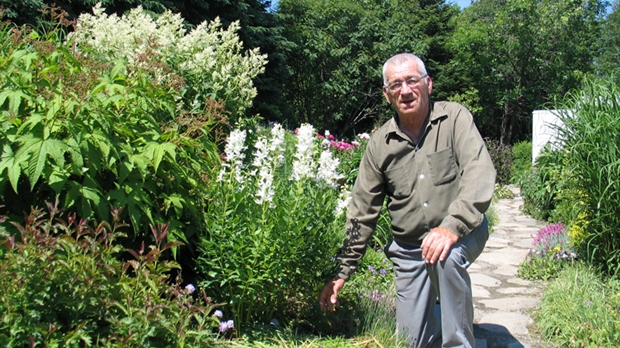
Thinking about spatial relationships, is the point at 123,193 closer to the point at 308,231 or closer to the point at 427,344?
the point at 308,231

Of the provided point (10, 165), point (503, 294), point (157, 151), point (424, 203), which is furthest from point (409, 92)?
point (503, 294)

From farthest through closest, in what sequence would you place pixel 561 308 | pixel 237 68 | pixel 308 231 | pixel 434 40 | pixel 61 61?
pixel 434 40
pixel 237 68
pixel 561 308
pixel 61 61
pixel 308 231

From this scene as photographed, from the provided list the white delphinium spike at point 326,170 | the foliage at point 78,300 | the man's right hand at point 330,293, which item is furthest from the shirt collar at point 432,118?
the foliage at point 78,300

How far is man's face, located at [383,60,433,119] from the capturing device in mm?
2840

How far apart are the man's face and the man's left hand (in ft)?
2.25

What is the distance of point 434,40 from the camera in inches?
1115

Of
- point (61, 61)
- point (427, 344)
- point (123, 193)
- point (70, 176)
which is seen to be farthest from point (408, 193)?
point (61, 61)

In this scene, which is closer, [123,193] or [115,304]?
[115,304]

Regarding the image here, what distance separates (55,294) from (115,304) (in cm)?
21

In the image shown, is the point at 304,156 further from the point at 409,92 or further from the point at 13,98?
the point at 13,98

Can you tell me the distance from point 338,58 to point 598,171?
62.2ft

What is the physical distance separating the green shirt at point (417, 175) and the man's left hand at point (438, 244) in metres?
0.17

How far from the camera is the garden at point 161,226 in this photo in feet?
6.57

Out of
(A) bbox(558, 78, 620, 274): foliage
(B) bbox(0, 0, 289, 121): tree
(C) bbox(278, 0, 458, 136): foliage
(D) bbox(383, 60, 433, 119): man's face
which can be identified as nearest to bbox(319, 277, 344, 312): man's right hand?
(D) bbox(383, 60, 433, 119): man's face
